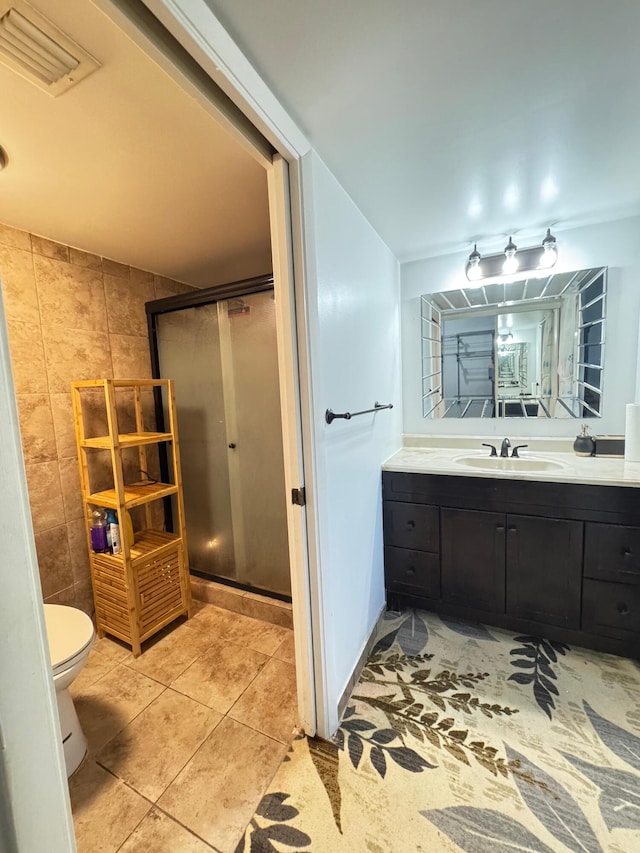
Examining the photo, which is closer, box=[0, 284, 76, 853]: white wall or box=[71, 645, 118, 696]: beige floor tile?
box=[0, 284, 76, 853]: white wall

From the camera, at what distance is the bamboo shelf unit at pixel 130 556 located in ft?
5.82

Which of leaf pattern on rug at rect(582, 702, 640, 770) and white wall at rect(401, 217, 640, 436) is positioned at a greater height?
white wall at rect(401, 217, 640, 436)

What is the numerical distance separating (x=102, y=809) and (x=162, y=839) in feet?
0.81

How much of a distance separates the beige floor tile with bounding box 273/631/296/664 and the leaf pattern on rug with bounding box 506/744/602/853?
0.98 m

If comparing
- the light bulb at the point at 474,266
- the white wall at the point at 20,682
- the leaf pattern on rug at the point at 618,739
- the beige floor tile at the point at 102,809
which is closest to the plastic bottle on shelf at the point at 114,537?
the beige floor tile at the point at 102,809

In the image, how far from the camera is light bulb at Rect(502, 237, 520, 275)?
2012 millimetres

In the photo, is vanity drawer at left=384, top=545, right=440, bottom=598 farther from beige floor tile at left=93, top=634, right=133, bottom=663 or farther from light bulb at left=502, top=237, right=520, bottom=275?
light bulb at left=502, top=237, right=520, bottom=275

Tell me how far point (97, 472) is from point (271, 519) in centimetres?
103

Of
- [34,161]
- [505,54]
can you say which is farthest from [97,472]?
[505,54]

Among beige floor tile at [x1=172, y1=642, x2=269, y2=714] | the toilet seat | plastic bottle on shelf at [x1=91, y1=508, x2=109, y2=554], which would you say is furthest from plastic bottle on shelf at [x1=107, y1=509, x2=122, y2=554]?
beige floor tile at [x1=172, y1=642, x2=269, y2=714]

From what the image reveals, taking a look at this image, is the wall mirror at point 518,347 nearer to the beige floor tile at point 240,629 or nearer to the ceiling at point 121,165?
the ceiling at point 121,165

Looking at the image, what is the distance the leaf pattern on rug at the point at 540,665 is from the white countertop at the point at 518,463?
2.74 ft

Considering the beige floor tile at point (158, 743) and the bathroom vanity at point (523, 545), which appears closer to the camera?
the beige floor tile at point (158, 743)

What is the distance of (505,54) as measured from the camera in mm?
898
